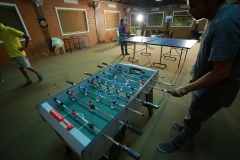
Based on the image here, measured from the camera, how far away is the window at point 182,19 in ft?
28.1

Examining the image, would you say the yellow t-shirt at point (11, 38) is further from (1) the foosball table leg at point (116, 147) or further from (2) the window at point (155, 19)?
(2) the window at point (155, 19)

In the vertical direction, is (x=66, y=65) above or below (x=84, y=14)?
below

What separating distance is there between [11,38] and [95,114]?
2.81 metres

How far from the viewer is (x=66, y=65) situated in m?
4.00

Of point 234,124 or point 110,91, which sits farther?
point 234,124

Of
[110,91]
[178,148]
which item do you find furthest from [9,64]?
[178,148]

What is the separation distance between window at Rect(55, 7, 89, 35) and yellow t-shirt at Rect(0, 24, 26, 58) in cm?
344

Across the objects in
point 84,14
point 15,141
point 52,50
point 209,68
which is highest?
point 84,14

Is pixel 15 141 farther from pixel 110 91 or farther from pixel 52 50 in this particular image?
pixel 52 50

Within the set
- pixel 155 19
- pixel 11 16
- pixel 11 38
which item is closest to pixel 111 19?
pixel 155 19

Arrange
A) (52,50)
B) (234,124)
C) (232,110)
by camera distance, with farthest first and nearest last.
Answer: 1. (52,50)
2. (232,110)
3. (234,124)

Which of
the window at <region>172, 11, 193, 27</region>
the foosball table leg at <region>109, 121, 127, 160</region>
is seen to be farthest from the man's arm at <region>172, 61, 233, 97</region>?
the window at <region>172, 11, 193, 27</region>

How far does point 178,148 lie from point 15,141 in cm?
212

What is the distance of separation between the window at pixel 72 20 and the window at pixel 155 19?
6.83 m
